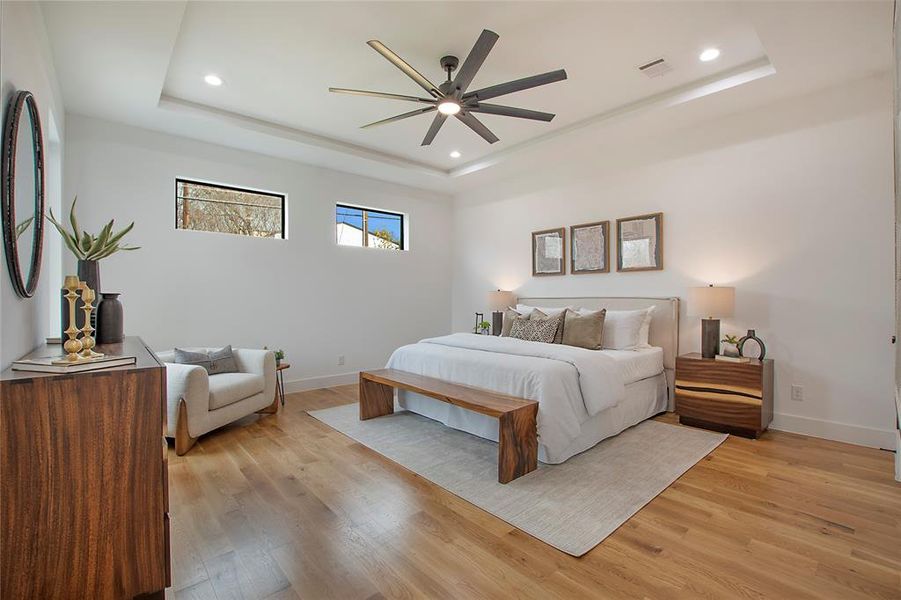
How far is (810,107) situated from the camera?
3.40 metres

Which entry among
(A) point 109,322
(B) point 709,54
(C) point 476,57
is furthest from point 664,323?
(A) point 109,322

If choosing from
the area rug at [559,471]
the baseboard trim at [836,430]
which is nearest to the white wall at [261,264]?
the area rug at [559,471]

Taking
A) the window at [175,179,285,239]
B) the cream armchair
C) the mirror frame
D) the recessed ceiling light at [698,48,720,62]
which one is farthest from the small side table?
the recessed ceiling light at [698,48,720,62]

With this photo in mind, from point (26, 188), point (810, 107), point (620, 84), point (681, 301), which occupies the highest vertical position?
point (620, 84)

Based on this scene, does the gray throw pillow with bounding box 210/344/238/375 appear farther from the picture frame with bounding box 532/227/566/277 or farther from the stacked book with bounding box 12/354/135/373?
the picture frame with bounding box 532/227/566/277

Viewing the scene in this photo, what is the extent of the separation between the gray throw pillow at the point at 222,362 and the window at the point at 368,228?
2099mm

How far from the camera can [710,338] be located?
3664 millimetres

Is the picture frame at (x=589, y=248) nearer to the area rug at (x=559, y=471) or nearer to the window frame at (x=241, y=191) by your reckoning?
the area rug at (x=559, y=471)

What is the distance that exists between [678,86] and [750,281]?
5.99 ft

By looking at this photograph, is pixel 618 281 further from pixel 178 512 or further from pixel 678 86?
pixel 178 512

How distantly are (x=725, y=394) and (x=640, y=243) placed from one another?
1764 millimetres

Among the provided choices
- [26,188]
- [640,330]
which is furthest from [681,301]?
[26,188]

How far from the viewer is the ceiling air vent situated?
3.06 m

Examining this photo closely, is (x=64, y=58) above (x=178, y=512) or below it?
above
